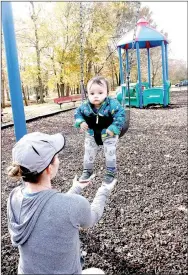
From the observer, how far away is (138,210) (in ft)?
12.1

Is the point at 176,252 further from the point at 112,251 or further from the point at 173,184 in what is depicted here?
the point at 173,184

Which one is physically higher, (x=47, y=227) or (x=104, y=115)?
(x=104, y=115)

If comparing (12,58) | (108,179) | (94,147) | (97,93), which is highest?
(12,58)

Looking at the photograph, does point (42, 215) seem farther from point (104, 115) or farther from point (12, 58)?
point (12, 58)

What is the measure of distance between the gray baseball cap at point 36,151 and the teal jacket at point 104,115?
0.78 m

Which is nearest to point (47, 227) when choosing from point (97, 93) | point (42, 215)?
point (42, 215)

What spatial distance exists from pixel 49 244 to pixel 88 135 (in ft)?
4.26

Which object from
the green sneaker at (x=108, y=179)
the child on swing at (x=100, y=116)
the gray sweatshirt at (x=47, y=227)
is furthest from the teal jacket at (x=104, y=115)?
the gray sweatshirt at (x=47, y=227)

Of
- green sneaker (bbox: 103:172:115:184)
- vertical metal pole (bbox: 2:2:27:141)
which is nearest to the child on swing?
green sneaker (bbox: 103:172:115:184)

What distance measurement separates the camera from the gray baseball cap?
4.61ft

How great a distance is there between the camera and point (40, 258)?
1.41 m

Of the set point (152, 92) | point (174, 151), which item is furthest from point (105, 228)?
point (152, 92)

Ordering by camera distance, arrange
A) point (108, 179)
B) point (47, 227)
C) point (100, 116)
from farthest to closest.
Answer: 1. point (108, 179)
2. point (100, 116)
3. point (47, 227)

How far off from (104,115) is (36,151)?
0.98 meters
